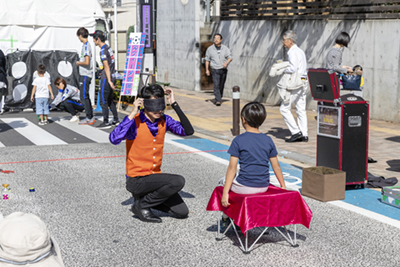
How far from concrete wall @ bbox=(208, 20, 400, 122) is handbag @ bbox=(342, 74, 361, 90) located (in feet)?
7.27

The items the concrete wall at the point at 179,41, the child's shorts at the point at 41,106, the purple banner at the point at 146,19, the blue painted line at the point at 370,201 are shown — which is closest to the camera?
the blue painted line at the point at 370,201

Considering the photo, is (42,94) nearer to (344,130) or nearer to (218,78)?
(218,78)

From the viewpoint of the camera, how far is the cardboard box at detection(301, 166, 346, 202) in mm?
6750

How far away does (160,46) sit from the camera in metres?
24.2

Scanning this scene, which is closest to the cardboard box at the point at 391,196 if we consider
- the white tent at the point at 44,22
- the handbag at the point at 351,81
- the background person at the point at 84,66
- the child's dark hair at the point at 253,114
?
the child's dark hair at the point at 253,114

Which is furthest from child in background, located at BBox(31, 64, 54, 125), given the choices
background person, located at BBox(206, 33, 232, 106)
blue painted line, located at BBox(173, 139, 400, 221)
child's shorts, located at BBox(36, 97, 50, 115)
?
blue painted line, located at BBox(173, 139, 400, 221)

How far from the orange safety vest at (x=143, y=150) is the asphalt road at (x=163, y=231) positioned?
0.59m

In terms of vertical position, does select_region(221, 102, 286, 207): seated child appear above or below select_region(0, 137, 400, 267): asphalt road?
above

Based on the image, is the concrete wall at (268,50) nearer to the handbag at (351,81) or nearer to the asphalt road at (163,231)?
the handbag at (351,81)

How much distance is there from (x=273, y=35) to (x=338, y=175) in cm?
1081

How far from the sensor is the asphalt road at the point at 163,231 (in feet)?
16.1

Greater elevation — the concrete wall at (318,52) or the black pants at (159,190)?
the concrete wall at (318,52)

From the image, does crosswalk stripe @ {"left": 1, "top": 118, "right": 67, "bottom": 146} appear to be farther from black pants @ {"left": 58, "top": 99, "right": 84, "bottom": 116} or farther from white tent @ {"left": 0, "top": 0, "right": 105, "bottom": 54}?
white tent @ {"left": 0, "top": 0, "right": 105, "bottom": 54}

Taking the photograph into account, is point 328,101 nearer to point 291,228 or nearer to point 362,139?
point 362,139
